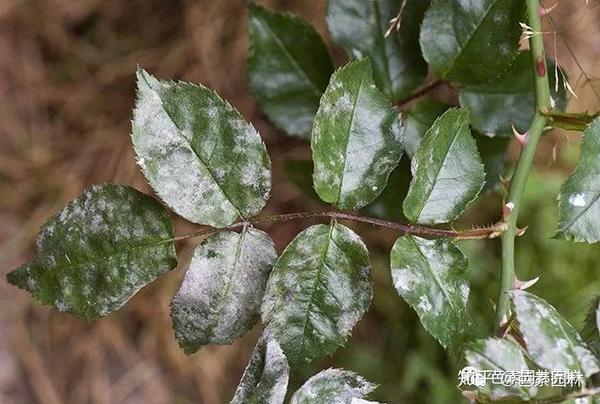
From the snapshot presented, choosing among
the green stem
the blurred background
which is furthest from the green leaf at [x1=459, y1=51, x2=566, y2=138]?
the blurred background

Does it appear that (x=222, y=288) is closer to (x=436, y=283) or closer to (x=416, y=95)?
(x=436, y=283)

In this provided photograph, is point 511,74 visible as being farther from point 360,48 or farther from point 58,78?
point 58,78

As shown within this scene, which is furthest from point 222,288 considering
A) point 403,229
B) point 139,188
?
point 139,188

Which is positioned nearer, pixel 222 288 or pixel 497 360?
pixel 497 360

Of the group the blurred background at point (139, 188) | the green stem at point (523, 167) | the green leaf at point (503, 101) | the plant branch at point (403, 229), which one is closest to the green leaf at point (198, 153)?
the plant branch at point (403, 229)

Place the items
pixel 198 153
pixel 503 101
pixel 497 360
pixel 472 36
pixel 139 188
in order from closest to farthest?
pixel 497 360 → pixel 198 153 → pixel 472 36 → pixel 503 101 → pixel 139 188

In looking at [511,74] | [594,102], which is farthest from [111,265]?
[594,102]

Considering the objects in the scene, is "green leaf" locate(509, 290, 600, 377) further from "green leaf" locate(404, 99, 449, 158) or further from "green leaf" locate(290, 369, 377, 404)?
"green leaf" locate(404, 99, 449, 158)
